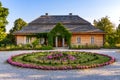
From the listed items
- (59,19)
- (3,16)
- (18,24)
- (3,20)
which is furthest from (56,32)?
(18,24)

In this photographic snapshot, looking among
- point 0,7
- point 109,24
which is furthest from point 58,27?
point 109,24

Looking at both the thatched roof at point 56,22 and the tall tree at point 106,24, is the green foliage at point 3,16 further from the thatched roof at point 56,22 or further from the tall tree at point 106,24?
the tall tree at point 106,24

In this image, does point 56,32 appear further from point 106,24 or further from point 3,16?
point 106,24

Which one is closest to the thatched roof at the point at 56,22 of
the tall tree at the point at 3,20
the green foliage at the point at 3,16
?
the tall tree at the point at 3,20

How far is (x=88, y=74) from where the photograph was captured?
12070 mm

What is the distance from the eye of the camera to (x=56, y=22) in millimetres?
36594

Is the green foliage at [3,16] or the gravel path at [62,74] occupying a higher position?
the green foliage at [3,16]

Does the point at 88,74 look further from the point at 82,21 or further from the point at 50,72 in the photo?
the point at 82,21

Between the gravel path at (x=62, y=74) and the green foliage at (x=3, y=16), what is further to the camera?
the green foliage at (x=3, y=16)

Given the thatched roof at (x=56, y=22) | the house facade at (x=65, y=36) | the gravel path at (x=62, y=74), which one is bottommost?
the gravel path at (x=62, y=74)

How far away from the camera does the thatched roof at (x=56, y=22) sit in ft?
110

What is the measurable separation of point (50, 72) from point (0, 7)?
2523cm

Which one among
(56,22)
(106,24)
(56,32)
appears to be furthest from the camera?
(106,24)

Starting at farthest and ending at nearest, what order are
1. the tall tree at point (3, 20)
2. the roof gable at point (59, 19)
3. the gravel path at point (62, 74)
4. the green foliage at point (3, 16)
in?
the roof gable at point (59, 19)
the green foliage at point (3, 16)
the tall tree at point (3, 20)
the gravel path at point (62, 74)
